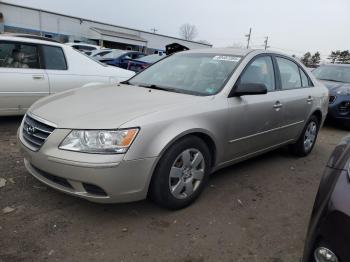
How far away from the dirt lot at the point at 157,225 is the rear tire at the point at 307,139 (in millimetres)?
1111

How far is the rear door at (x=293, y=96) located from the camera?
436 cm

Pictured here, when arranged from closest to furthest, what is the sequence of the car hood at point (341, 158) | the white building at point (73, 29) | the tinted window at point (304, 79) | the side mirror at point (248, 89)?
the car hood at point (341, 158) → the side mirror at point (248, 89) → the tinted window at point (304, 79) → the white building at point (73, 29)

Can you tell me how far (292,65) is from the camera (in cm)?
477

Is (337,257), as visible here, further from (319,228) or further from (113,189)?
(113,189)

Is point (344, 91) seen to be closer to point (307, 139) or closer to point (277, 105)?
point (307, 139)

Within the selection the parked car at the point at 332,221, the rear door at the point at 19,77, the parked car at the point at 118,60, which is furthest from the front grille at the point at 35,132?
the parked car at the point at 118,60

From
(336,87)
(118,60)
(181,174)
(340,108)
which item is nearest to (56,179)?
(181,174)

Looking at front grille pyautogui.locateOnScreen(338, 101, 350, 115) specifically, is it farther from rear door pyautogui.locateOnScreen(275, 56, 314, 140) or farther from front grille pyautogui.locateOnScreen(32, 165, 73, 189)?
front grille pyautogui.locateOnScreen(32, 165, 73, 189)

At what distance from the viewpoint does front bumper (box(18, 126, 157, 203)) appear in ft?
8.54

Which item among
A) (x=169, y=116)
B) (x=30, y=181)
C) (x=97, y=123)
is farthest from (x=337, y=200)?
(x=30, y=181)

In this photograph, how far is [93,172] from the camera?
8.51ft

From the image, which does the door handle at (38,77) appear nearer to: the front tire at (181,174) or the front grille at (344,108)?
the front tire at (181,174)

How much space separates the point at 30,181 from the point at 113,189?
1.37m

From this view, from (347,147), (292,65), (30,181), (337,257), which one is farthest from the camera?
(292,65)
